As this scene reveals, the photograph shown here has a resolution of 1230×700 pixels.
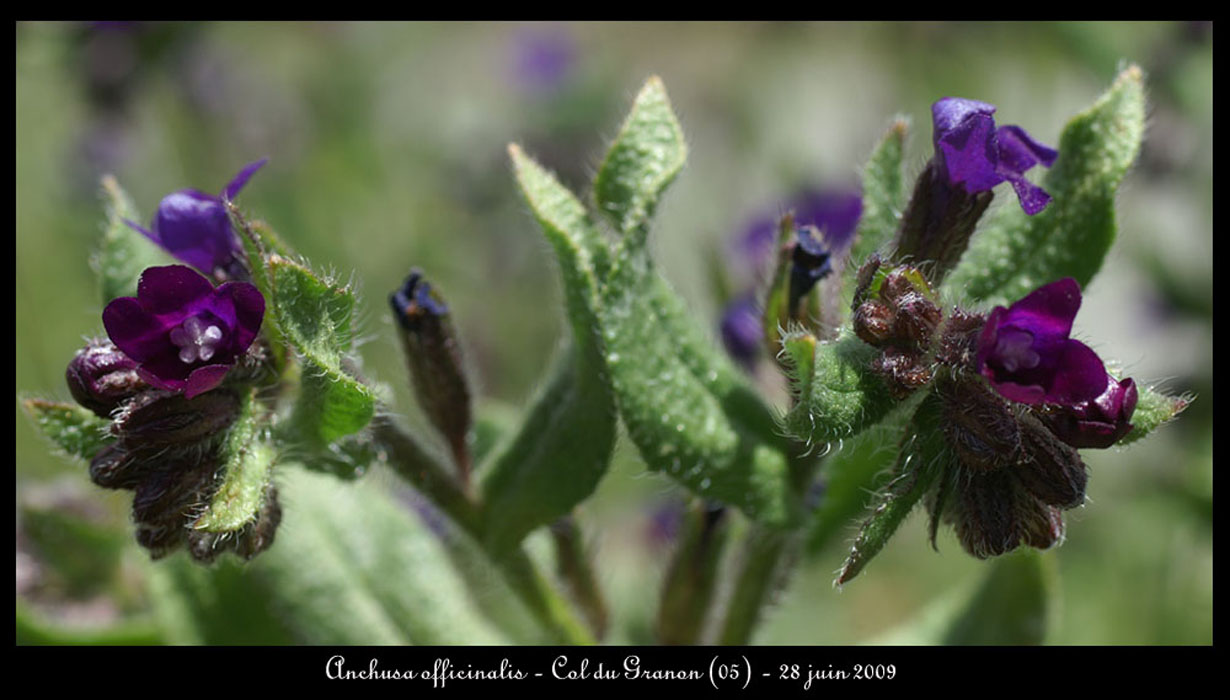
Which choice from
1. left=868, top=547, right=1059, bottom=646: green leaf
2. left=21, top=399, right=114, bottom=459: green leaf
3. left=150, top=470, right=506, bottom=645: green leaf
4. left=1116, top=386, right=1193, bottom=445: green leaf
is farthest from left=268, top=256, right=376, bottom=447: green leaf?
left=868, top=547, right=1059, bottom=646: green leaf

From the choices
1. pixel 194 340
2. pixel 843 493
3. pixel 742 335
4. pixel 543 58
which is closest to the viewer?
pixel 194 340

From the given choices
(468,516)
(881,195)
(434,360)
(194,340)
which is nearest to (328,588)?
(468,516)

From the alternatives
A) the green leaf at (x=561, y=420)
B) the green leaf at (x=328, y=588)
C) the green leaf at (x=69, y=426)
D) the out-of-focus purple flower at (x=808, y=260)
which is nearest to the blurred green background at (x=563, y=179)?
the green leaf at (x=328, y=588)

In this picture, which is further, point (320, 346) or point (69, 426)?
point (69, 426)

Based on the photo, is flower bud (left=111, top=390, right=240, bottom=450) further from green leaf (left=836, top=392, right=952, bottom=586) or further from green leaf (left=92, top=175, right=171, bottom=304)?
green leaf (left=836, top=392, right=952, bottom=586)

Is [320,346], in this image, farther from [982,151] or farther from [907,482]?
[982,151]
